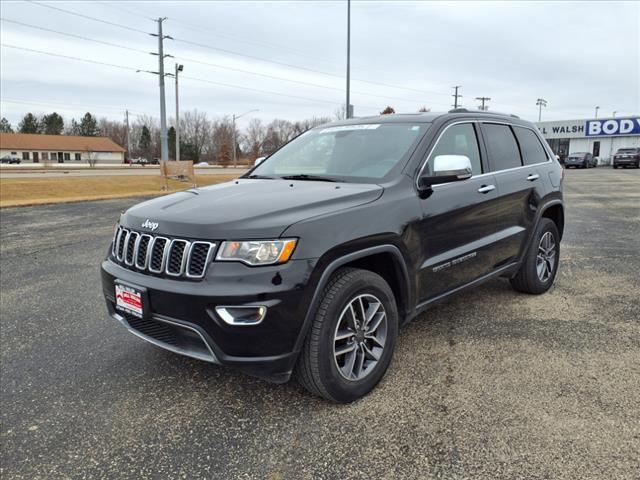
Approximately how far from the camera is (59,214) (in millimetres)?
12188

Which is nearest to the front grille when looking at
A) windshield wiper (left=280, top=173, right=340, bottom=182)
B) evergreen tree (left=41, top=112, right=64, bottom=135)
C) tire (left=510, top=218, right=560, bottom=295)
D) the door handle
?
windshield wiper (left=280, top=173, right=340, bottom=182)

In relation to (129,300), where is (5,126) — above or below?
above

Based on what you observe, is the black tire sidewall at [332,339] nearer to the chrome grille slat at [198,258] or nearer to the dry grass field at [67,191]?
the chrome grille slat at [198,258]

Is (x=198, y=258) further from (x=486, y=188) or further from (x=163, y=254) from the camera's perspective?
(x=486, y=188)

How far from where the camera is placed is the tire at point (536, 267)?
189 inches

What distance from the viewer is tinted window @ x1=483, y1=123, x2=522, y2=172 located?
437cm

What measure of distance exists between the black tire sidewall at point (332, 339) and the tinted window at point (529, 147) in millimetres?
2570

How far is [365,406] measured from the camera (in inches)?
118

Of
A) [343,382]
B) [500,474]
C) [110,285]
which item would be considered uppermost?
[110,285]

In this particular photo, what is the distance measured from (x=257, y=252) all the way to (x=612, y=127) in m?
60.0

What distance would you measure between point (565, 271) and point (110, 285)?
5.23 metres

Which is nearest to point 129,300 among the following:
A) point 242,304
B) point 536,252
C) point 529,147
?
point 242,304

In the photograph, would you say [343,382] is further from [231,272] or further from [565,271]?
[565,271]

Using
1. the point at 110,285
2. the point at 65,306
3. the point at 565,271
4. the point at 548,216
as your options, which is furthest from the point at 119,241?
the point at 565,271
